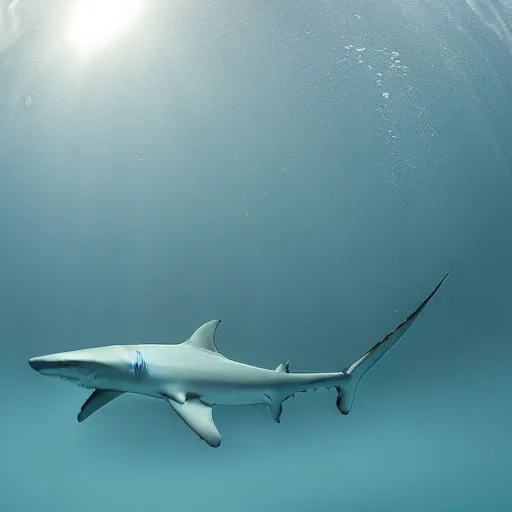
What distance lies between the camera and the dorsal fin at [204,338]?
372 cm

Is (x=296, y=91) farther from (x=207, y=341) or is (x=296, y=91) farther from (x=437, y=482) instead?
(x=437, y=482)

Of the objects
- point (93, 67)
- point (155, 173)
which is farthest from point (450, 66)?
point (93, 67)

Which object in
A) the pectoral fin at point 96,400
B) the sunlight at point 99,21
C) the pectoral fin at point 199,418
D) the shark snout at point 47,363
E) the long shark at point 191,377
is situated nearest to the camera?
the shark snout at point 47,363

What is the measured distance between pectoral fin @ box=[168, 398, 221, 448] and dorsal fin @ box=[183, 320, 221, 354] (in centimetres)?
45

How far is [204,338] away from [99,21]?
10.7 feet

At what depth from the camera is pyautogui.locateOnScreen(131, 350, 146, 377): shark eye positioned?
314cm

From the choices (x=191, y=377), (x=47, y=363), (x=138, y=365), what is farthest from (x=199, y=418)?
(x=47, y=363)

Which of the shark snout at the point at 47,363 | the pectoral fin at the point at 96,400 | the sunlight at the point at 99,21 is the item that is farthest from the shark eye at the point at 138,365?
the sunlight at the point at 99,21

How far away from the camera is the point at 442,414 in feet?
18.4

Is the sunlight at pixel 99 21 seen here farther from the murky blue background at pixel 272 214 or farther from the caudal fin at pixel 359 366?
the caudal fin at pixel 359 366

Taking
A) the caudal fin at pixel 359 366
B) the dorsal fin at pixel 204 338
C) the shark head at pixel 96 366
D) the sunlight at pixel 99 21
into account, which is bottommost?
the caudal fin at pixel 359 366

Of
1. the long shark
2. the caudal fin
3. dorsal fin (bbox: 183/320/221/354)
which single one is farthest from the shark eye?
the caudal fin

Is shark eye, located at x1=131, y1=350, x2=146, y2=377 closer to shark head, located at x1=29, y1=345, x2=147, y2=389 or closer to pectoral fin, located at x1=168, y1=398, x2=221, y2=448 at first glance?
shark head, located at x1=29, y1=345, x2=147, y2=389

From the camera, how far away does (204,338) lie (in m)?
3.77
